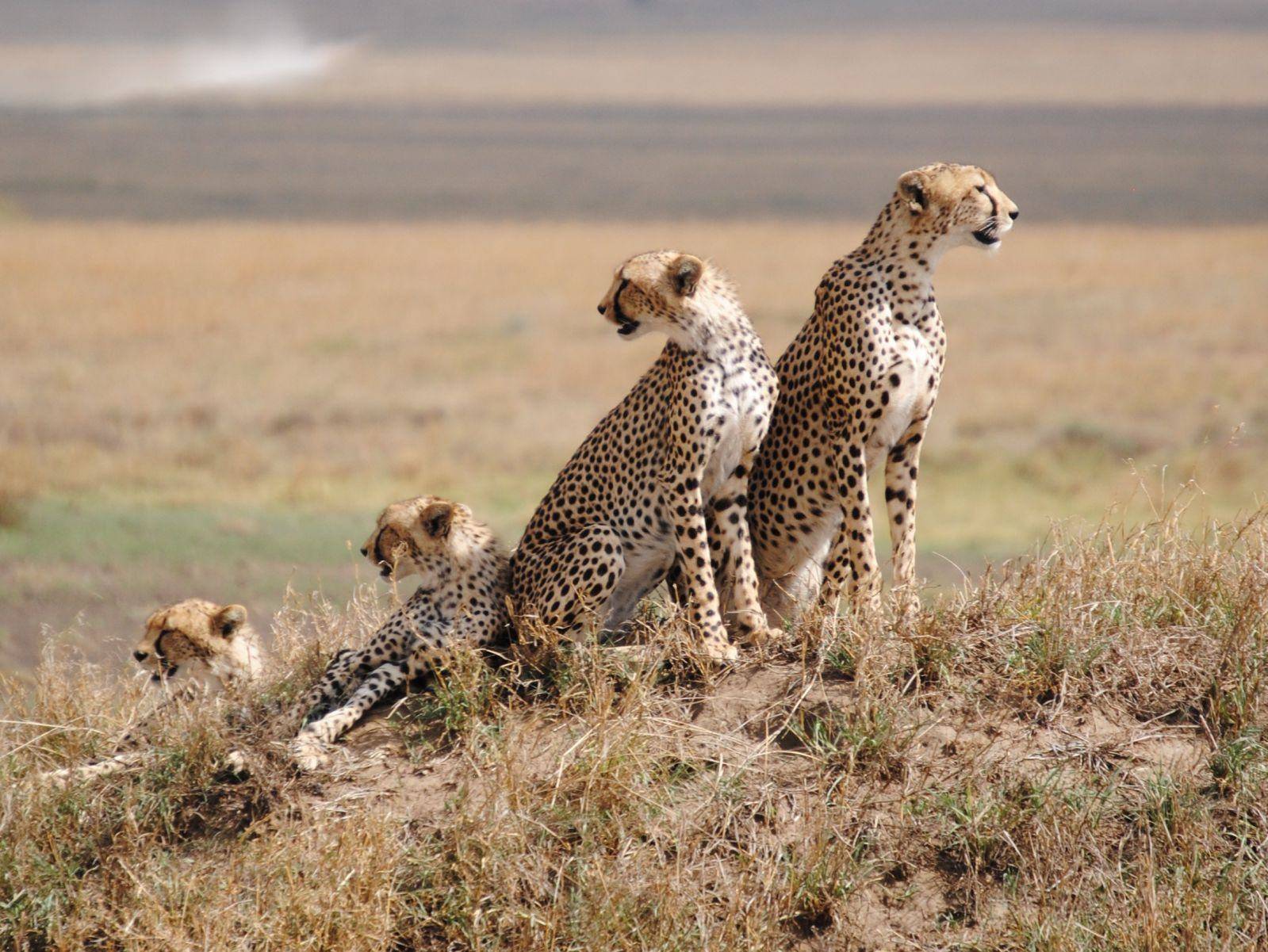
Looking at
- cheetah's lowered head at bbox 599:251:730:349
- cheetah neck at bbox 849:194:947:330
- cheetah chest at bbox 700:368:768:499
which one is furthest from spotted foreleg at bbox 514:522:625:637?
cheetah neck at bbox 849:194:947:330

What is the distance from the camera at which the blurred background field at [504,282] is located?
560 inches

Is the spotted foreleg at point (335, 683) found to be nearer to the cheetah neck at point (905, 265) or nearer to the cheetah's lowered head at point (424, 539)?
the cheetah's lowered head at point (424, 539)

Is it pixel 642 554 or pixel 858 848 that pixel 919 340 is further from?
pixel 858 848

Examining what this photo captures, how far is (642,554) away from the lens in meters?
4.86

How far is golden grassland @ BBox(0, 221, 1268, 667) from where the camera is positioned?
12141 millimetres

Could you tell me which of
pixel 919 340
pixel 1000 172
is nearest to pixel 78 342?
pixel 919 340

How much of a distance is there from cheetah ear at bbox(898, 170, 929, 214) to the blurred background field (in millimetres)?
1050

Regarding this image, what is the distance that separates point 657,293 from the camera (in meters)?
4.70

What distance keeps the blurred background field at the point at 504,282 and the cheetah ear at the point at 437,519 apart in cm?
34

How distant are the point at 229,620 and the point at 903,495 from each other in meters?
2.15

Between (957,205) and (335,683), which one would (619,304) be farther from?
(335,683)

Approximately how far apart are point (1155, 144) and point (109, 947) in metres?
59.0

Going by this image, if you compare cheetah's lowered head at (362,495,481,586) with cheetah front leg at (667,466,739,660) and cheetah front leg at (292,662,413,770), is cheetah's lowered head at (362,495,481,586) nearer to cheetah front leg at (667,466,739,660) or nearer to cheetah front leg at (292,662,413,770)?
cheetah front leg at (292,662,413,770)

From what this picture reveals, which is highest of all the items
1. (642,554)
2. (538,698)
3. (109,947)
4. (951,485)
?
(642,554)
